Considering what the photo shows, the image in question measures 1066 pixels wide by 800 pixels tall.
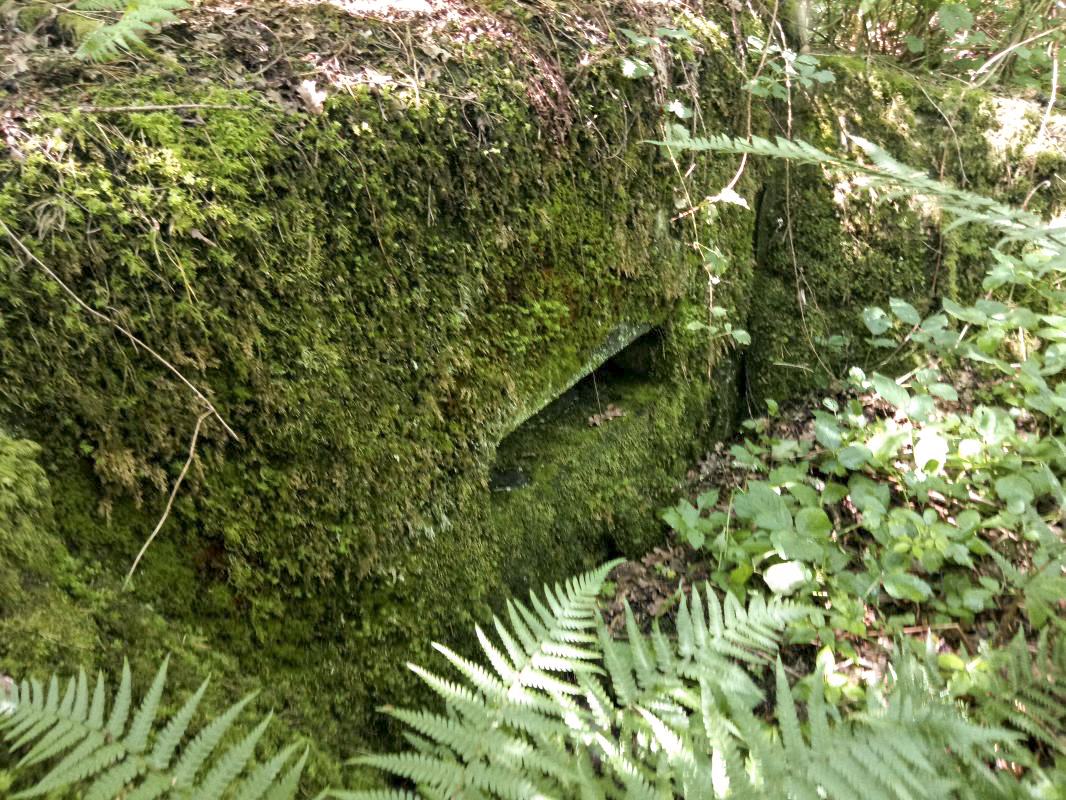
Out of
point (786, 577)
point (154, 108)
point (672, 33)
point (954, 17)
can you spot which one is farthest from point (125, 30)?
point (954, 17)

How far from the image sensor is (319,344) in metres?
2.01

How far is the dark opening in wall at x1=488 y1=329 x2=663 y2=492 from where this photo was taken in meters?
2.86

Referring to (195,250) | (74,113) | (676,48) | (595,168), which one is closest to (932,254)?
(676,48)

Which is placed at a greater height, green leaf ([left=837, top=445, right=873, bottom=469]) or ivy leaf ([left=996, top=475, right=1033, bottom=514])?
ivy leaf ([left=996, top=475, right=1033, bottom=514])

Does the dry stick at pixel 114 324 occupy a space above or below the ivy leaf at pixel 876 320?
above

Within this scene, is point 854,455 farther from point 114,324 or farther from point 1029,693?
point 114,324

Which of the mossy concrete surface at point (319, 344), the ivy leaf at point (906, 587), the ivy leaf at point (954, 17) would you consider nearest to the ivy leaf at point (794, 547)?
the ivy leaf at point (906, 587)

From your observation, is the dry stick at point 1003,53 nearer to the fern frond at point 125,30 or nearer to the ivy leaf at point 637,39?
the ivy leaf at point 637,39

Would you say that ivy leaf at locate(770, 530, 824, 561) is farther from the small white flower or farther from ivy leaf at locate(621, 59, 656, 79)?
ivy leaf at locate(621, 59, 656, 79)

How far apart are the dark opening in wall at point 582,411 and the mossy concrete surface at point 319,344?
3cm

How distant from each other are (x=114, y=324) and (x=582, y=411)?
2022mm

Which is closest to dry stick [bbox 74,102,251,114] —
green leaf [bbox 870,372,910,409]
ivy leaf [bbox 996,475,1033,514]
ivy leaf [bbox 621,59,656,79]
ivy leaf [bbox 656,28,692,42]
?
ivy leaf [bbox 621,59,656,79]

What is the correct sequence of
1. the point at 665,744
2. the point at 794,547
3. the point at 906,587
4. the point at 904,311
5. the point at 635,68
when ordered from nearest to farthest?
the point at 665,744 < the point at 906,587 < the point at 794,547 < the point at 635,68 < the point at 904,311

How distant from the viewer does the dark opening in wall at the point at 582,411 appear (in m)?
2.86
